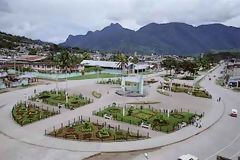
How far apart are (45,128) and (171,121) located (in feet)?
59.4

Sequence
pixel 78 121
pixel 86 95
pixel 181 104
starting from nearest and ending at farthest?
pixel 78 121 → pixel 181 104 → pixel 86 95

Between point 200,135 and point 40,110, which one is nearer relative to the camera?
point 200,135

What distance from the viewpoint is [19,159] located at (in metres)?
27.0

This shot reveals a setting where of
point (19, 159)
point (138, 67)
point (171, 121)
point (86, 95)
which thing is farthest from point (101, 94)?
point (138, 67)

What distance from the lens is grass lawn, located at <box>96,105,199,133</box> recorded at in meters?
39.2

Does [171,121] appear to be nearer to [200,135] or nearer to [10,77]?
[200,135]

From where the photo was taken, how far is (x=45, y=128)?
119ft

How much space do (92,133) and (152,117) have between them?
1238 centimetres

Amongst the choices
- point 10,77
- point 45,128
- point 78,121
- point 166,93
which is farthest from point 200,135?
point 10,77

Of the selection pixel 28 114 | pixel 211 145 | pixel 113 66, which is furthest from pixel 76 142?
pixel 113 66

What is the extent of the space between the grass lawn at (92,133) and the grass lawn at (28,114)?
6212mm

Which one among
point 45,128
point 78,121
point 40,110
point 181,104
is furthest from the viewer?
point 181,104

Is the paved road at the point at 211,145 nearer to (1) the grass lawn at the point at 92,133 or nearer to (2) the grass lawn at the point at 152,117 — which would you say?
(2) the grass lawn at the point at 152,117

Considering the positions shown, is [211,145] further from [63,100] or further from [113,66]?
[113,66]
